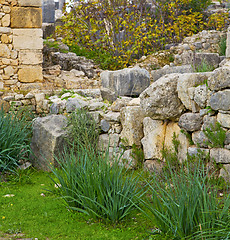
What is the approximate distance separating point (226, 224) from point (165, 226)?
1.87 ft

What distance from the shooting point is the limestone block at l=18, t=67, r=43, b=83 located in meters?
9.65

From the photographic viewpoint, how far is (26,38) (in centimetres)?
952

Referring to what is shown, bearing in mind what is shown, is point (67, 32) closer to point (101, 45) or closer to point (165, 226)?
point (101, 45)

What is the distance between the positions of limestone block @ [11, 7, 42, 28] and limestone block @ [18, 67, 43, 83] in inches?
44.6

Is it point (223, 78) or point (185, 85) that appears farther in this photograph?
point (185, 85)

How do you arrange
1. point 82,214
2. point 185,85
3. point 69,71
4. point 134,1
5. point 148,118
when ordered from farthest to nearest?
point 134,1 < point 69,71 < point 148,118 < point 185,85 < point 82,214

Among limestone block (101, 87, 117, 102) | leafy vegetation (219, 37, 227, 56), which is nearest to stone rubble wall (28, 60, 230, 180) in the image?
limestone block (101, 87, 117, 102)

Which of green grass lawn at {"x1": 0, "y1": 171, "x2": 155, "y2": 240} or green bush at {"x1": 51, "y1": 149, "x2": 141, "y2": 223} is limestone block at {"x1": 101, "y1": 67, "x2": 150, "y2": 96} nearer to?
green grass lawn at {"x1": 0, "y1": 171, "x2": 155, "y2": 240}

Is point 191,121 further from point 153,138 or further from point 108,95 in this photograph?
point 108,95

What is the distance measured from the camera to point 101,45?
43.2 feet

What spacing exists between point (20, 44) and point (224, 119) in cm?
654

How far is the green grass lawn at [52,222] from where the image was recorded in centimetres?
361

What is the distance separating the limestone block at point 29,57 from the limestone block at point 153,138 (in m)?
4.92

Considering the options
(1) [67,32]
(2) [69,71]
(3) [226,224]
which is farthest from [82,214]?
(1) [67,32]
